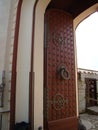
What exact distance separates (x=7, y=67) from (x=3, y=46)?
1.10ft

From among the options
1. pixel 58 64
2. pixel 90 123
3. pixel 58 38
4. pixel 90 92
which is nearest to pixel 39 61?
pixel 58 64

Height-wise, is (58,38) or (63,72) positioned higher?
(58,38)

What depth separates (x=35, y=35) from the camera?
7.38 feet

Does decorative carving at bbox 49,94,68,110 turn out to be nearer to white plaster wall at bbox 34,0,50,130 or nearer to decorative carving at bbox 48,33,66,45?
white plaster wall at bbox 34,0,50,130

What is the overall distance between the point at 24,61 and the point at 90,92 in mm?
5628

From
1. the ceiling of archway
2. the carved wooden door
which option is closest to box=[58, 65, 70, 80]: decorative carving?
the carved wooden door

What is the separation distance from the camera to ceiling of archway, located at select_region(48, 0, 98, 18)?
274cm

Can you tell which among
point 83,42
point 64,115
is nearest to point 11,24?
point 64,115

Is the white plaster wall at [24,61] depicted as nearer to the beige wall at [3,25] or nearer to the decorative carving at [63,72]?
the beige wall at [3,25]

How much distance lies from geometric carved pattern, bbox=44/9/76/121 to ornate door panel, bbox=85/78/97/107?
170 inches

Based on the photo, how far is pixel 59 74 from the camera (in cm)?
256

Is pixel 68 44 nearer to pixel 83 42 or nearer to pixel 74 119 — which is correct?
pixel 74 119

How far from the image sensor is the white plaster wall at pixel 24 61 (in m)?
2.05

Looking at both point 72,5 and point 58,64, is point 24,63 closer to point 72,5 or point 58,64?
point 58,64
